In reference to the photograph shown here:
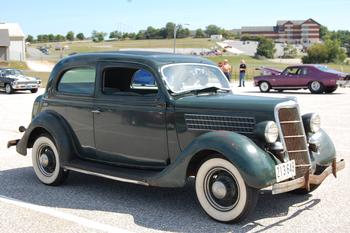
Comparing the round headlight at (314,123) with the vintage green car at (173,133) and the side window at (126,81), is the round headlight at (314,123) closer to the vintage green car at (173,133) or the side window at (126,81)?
the vintage green car at (173,133)

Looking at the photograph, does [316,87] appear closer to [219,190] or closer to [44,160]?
[44,160]

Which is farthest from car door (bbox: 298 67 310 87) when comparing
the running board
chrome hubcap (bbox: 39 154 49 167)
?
the running board

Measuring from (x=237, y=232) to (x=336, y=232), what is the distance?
93 cm

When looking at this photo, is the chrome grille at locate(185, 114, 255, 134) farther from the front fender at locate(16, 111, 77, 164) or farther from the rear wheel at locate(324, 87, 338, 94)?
the rear wheel at locate(324, 87, 338, 94)

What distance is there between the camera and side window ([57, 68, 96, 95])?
6.59 metres

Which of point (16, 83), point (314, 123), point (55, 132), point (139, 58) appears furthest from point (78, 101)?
point (16, 83)

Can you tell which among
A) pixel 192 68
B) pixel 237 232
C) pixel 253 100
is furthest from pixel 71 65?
pixel 237 232

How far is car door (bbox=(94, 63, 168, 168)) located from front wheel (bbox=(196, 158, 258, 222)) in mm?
702

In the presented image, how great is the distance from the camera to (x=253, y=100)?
541 centimetres

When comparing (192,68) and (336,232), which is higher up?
(192,68)

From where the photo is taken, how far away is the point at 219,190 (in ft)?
16.8

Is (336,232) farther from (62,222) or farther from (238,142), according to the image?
(62,222)

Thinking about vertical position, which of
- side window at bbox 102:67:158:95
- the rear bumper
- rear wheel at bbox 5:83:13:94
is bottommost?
rear wheel at bbox 5:83:13:94

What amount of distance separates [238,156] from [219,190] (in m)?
0.45
